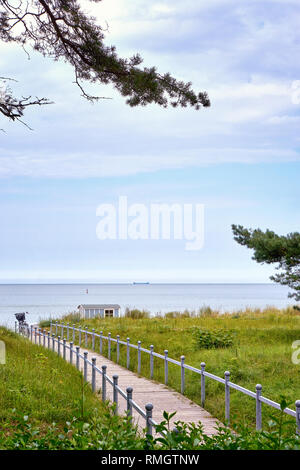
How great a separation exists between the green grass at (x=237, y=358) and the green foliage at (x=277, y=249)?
2283 mm

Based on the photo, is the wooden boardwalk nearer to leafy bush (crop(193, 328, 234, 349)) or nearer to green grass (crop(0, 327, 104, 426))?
green grass (crop(0, 327, 104, 426))

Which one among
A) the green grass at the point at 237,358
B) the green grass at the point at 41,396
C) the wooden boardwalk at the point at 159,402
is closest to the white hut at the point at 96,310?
the green grass at the point at 237,358

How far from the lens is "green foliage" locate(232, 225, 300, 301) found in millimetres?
20297

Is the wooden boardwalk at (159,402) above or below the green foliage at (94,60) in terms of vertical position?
below

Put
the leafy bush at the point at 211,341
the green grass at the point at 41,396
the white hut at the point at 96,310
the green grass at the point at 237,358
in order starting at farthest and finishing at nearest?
the white hut at the point at 96,310 < the leafy bush at the point at 211,341 < the green grass at the point at 237,358 < the green grass at the point at 41,396

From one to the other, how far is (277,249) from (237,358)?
259 inches

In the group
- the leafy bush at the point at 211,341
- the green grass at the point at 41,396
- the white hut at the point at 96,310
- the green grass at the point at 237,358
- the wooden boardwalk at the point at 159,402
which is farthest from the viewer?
the white hut at the point at 96,310

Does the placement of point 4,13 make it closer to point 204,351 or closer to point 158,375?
point 158,375

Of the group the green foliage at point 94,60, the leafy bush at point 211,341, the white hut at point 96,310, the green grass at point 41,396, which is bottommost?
the white hut at point 96,310

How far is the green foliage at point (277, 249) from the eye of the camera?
20.3 metres

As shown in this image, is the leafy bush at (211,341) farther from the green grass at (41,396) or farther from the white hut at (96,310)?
the white hut at (96,310)

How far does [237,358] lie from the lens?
15117 millimetres

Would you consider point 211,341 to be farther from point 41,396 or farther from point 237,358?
point 41,396

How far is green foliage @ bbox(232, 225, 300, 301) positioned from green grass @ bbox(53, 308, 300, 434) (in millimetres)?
2283
